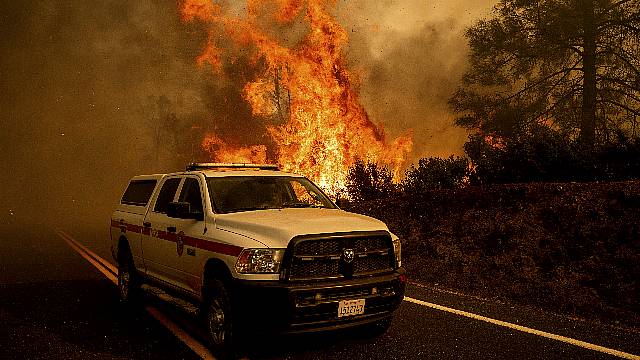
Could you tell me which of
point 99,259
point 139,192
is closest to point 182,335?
point 139,192

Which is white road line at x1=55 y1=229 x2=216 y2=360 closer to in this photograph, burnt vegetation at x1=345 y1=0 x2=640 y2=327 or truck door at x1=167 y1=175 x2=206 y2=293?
truck door at x1=167 y1=175 x2=206 y2=293

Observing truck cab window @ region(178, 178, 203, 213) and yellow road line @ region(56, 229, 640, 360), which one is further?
truck cab window @ region(178, 178, 203, 213)

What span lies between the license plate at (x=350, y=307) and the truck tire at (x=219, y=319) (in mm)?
1080

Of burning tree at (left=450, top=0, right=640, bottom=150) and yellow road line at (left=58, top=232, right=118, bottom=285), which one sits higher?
burning tree at (left=450, top=0, right=640, bottom=150)

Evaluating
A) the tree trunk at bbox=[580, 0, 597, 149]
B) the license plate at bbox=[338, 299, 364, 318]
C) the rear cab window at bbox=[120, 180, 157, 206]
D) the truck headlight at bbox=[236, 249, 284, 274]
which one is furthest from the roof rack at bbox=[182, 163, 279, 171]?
the tree trunk at bbox=[580, 0, 597, 149]

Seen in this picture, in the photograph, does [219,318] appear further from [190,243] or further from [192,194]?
[192,194]

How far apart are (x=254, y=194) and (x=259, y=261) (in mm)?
1725

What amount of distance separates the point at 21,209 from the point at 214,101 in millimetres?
20300

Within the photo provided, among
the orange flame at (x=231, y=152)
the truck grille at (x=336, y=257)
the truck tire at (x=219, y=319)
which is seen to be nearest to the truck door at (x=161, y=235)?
the truck tire at (x=219, y=319)

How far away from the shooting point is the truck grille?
17.1 ft

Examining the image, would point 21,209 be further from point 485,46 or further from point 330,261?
point 330,261

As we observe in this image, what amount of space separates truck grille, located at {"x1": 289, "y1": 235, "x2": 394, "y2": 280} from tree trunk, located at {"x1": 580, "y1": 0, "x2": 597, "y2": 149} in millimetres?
15141

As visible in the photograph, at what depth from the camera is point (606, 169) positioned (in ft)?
38.0

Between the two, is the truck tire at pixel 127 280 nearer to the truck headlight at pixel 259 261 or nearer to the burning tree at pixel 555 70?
the truck headlight at pixel 259 261
